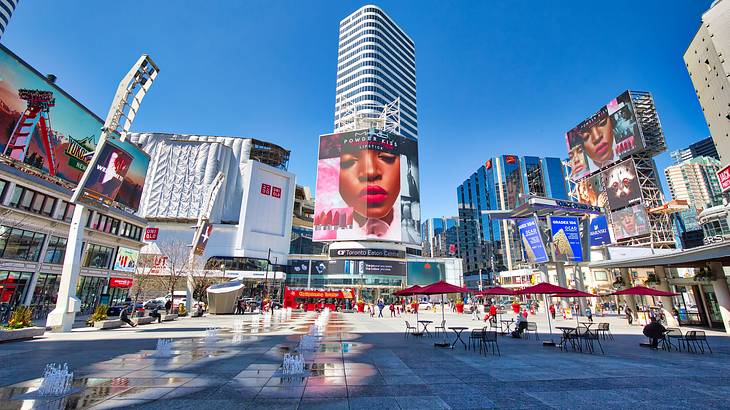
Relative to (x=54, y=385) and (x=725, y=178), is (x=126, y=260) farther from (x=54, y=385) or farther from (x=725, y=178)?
(x=725, y=178)

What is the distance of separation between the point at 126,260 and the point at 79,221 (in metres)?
29.3

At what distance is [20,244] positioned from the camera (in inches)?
1094

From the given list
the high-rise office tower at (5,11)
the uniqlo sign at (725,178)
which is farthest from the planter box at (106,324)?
the high-rise office tower at (5,11)

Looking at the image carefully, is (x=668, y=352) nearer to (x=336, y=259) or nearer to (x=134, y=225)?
(x=134, y=225)

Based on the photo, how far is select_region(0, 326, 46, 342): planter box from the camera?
13484 millimetres

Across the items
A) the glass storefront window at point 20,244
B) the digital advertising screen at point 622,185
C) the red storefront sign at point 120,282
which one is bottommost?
the red storefront sign at point 120,282

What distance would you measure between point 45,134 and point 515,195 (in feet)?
445

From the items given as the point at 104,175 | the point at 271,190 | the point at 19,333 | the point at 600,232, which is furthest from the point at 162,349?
the point at 271,190

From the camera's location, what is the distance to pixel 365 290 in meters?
79.6

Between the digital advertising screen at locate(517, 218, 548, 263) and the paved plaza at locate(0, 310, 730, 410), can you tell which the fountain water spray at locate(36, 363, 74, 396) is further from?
the digital advertising screen at locate(517, 218, 548, 263)

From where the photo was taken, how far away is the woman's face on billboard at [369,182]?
7762 centimetres

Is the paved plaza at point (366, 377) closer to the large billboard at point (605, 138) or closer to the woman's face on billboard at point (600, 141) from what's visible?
the large billboard at point (605, 138)

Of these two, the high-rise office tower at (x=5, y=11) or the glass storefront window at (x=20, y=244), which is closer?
the glass storefront window at (x=20, y=244)

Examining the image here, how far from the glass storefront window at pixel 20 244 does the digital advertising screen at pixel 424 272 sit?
6618cm
